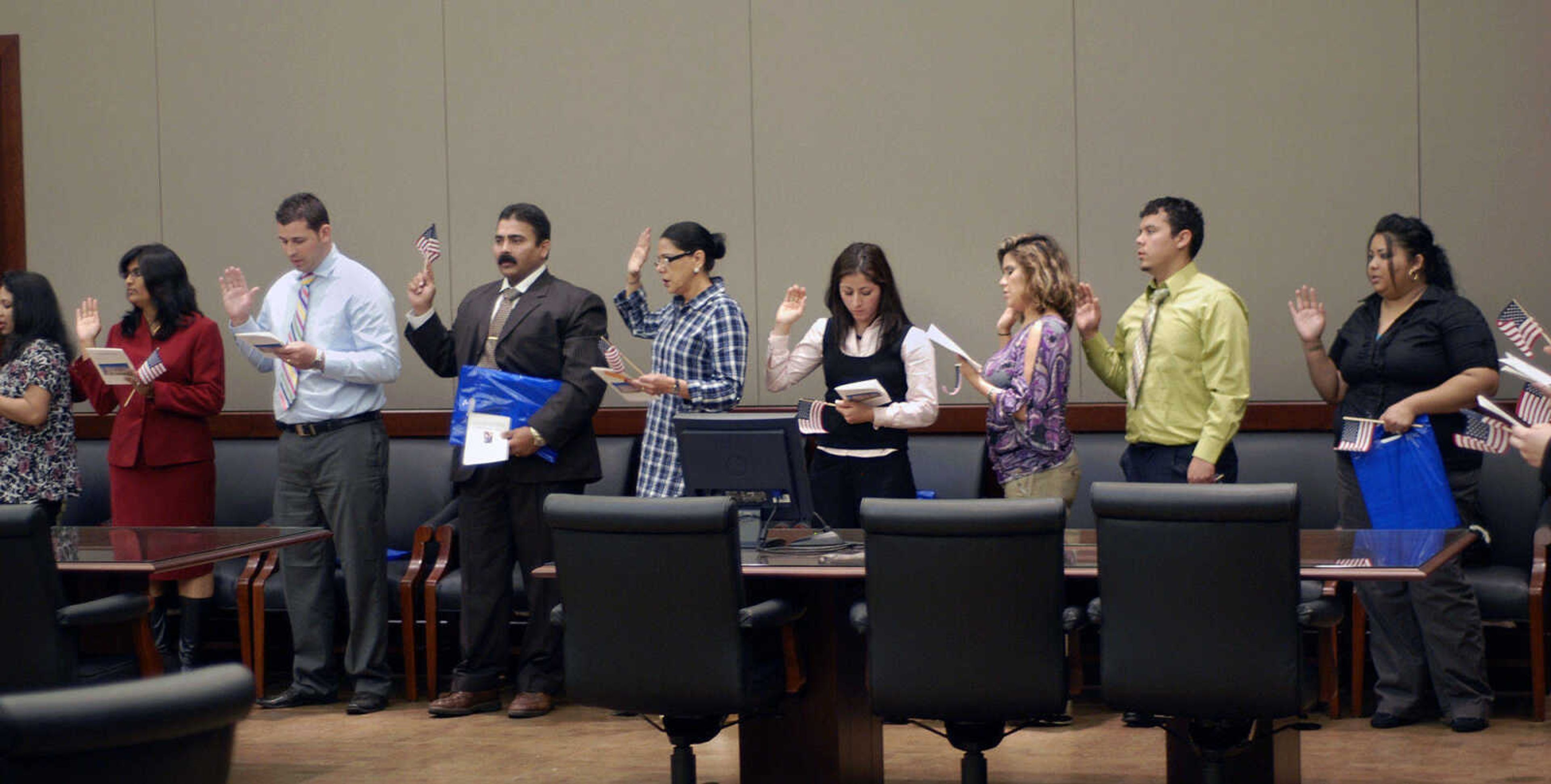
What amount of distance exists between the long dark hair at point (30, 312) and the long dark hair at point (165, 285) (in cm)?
27

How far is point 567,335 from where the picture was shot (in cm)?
530

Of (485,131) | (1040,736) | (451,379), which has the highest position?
(485,131)

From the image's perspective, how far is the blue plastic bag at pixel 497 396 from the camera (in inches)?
204

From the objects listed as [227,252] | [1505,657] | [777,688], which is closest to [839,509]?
[777,688]

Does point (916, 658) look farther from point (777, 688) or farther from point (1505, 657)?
point (1505, 657)

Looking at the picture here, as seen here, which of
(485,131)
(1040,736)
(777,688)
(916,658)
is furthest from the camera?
(485,131)

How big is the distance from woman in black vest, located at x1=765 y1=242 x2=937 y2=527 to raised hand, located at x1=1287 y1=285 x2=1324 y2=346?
1.22 m

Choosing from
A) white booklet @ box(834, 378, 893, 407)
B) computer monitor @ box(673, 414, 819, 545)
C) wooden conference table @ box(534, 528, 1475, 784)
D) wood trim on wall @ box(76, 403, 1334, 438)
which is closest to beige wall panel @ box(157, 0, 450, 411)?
wood trim on wall @ box(76, 403, 1334, 438)

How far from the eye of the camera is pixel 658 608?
11.6 ft

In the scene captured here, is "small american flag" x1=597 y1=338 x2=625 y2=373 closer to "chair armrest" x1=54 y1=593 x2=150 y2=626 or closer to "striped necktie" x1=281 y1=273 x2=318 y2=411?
"striped necktie" x1=281 y1=273 x2=318 y2=411

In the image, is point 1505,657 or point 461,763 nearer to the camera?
point 461,763

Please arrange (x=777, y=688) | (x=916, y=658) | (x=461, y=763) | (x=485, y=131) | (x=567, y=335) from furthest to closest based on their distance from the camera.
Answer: (x=485, y=131)
(x=567, y=335)
(x=461, y=763)
(x=777, y=688)
(x=916, y=658)

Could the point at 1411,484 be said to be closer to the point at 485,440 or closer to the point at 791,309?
the point at 791,309

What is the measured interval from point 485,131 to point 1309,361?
352 cm
